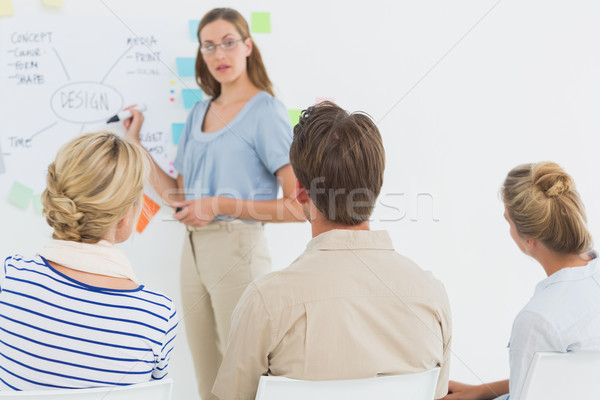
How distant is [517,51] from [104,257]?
2.02 m

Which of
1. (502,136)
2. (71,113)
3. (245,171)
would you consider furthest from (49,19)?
(502,136)

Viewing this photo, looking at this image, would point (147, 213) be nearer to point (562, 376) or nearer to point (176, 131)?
point (176, 131)

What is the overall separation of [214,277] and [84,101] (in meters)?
0.78

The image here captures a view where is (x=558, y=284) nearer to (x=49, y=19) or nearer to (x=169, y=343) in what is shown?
(x=169, y=343)

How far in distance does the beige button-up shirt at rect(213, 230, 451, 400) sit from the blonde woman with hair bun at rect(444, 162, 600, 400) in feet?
0.71

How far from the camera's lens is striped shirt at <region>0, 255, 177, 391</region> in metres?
0.99

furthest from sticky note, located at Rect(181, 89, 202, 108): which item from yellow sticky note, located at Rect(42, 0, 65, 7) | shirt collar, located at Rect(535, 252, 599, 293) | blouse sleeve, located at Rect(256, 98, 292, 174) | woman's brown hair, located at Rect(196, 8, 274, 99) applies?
shirt collar, located at Rect(535, 252, 599, 293)

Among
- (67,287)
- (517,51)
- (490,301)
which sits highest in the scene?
(517,51)

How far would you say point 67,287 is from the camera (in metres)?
1.00

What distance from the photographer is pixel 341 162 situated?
3.64 ft

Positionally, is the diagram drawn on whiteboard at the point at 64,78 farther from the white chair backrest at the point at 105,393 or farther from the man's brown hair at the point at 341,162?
the white chair backrest at the point at 105,393

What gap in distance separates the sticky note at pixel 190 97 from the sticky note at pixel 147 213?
364 millimetres

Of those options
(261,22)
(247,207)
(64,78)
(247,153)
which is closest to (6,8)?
(64,78)

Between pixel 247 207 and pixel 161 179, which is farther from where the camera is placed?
pixel 161 179
